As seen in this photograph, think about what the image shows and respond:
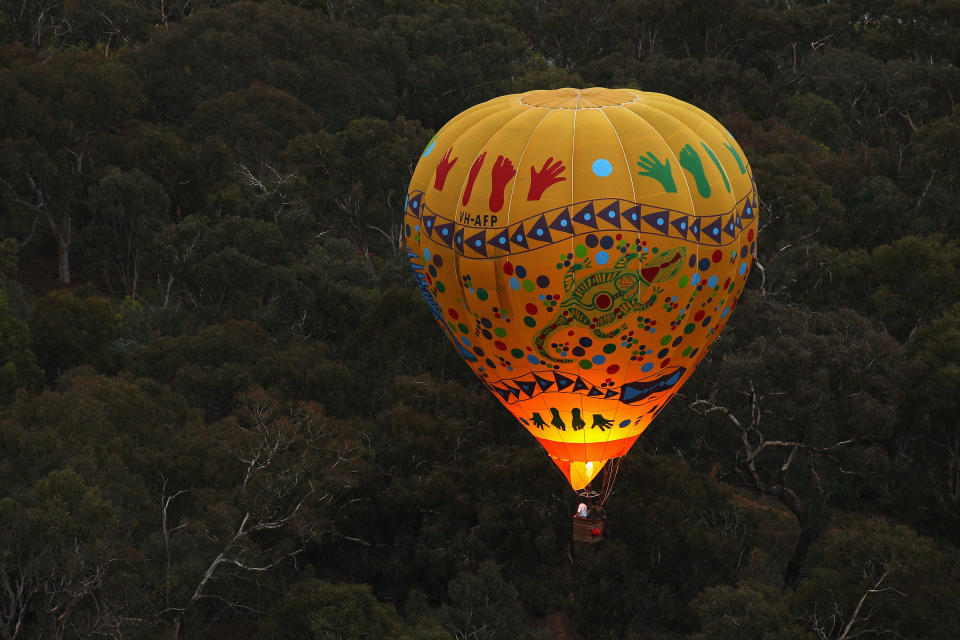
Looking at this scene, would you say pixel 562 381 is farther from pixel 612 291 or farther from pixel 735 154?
pixel 735 154

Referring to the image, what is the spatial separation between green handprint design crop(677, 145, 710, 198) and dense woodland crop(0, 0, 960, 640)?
9046 mm

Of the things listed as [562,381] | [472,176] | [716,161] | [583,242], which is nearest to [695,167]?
[716,161]

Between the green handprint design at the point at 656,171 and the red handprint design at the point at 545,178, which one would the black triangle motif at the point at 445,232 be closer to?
the red handprint design at the point at 545,178

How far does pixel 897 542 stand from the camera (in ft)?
81.6

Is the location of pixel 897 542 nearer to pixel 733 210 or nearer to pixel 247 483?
pixel 733 210

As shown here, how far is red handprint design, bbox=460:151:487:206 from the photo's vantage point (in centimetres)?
2033

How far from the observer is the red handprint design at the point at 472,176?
66.7ft

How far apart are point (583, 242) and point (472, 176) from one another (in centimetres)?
224

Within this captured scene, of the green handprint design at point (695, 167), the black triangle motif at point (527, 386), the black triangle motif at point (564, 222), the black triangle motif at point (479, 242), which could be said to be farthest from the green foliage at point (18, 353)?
the green handprint design at point (695, 167)

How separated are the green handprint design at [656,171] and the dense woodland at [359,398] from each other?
31.2 ft

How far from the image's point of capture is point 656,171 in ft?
64.8

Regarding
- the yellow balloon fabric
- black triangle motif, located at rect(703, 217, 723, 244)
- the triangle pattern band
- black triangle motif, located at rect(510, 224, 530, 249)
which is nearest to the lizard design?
the yellow balloon fabric

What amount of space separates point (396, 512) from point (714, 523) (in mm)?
7878

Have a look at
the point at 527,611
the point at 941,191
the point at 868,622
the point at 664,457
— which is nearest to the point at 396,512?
the point at 527,611
